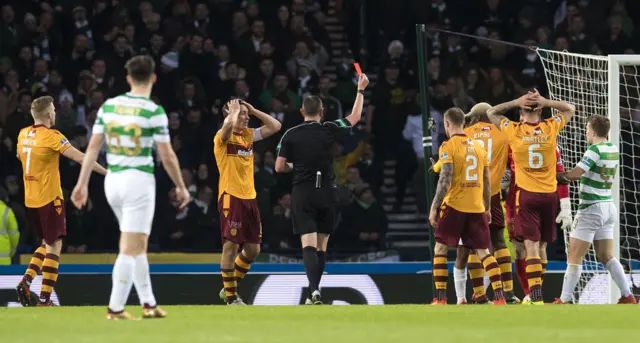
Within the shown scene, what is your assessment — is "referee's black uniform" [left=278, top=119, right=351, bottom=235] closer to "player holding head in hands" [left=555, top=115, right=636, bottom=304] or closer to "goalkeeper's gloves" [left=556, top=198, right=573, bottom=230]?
"player holding head in hands" [left=555, top=115, right=636, bottom=304]

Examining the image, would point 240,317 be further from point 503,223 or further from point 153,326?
point 503,223

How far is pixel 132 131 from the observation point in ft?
29.6

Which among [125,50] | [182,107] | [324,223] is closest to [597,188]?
[324,223]

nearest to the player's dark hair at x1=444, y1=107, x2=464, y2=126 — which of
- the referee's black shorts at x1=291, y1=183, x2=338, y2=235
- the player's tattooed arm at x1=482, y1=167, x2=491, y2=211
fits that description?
the player's tattooed arm at x1=482, y1=167, x2=491, y2=211

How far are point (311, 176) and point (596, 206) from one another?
3.05 meters

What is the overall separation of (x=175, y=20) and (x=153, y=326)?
530 inches

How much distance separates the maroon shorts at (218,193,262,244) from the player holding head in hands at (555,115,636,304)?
3384 millimetres

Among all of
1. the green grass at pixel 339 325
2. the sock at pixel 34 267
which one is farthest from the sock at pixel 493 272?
the sock at pixel 34 267

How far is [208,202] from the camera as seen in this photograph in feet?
61.6

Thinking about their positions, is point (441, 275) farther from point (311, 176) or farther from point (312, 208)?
point (311, 176)

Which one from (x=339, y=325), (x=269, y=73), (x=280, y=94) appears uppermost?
(x=269, y=73)

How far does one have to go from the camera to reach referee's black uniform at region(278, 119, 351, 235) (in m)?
13.1

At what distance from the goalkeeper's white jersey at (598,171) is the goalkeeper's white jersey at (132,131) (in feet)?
17.8

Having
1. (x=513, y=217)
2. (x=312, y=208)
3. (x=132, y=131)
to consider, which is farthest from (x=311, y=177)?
(x=132, y=131)
